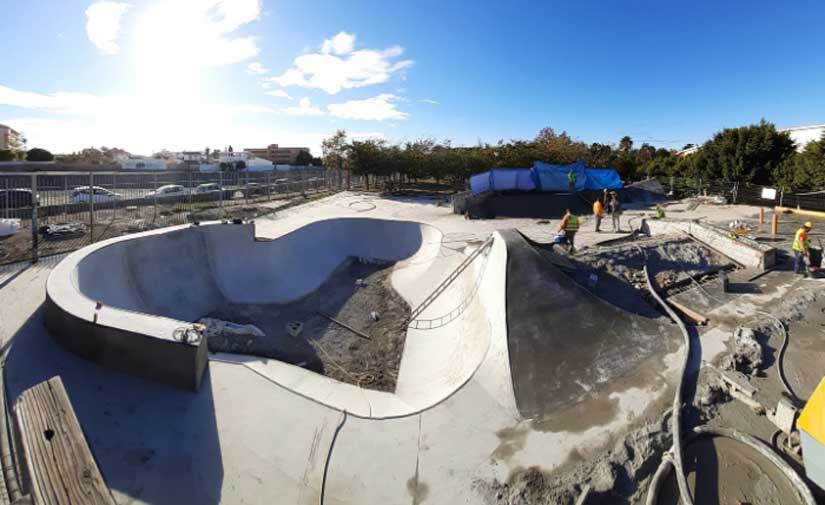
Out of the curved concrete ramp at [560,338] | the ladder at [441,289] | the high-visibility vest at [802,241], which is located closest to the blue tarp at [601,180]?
the high-visibility vest at [802,241]

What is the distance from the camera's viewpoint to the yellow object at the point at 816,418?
364 cm

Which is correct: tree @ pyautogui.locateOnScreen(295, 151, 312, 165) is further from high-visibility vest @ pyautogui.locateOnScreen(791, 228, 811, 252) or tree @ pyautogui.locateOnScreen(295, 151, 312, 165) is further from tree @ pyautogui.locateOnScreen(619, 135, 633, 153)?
high-visibility vest @ pyautogui.locateOnScreen(791, 228, 811, 252)

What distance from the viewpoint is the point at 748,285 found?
30.3 feet

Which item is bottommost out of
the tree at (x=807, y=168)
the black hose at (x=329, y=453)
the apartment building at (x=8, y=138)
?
the black hose at (x=329, y=453)

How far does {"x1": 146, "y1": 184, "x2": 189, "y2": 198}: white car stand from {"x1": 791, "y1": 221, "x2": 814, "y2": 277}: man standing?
20.6 m

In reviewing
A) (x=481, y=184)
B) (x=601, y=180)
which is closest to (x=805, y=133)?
(x=601, y=180)

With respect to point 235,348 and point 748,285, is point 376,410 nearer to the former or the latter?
point 235,348

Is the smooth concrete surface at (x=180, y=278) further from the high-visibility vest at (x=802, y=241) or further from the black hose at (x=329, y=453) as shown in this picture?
the high-visibility vest at (x=802, y=241)

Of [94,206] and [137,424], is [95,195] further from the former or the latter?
[137,424]

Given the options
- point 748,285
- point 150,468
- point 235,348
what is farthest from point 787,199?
point 150,468

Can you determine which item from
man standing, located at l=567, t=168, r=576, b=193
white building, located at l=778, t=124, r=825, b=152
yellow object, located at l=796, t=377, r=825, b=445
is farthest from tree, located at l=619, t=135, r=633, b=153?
yellow object, located at l=796, t=377, r=825, b=445

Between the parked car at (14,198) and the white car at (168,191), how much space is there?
3975mm

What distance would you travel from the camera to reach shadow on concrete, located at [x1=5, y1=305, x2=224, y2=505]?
3.81m

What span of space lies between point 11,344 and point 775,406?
1039cm
